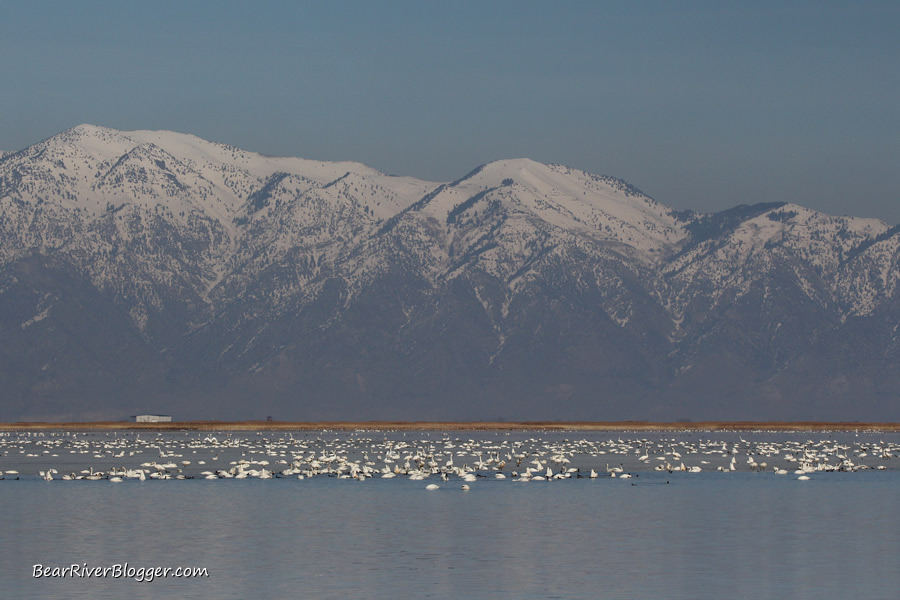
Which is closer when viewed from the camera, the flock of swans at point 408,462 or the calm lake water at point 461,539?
the calm lake water at point 461,539

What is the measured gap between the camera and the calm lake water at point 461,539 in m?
37.2

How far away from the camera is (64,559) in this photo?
42.1 meters

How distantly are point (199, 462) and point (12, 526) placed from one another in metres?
42.8

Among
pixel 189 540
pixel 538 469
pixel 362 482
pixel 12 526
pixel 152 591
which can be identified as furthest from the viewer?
pixel 538 469

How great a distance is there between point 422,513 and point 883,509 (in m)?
16.5

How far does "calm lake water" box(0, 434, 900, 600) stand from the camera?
3725 cm

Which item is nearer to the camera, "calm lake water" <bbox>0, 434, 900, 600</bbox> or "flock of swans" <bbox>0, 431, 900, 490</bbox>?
"calm lake water" <bbox>0, 434, 900, 600</bbox>

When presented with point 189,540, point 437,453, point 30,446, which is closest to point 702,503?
point 189,540

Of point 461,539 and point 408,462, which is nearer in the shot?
point 461,539

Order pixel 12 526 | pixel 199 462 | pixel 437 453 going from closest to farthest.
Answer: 1. pixel 12 526
2. pixel 199 462
3. pixel 437 453

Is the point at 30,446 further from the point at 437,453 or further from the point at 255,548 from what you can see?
the point at 255,548

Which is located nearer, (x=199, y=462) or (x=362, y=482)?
(x=362, y=482)

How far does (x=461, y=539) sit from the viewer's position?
4706 cm

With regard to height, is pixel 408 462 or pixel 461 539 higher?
pixel 408 462
